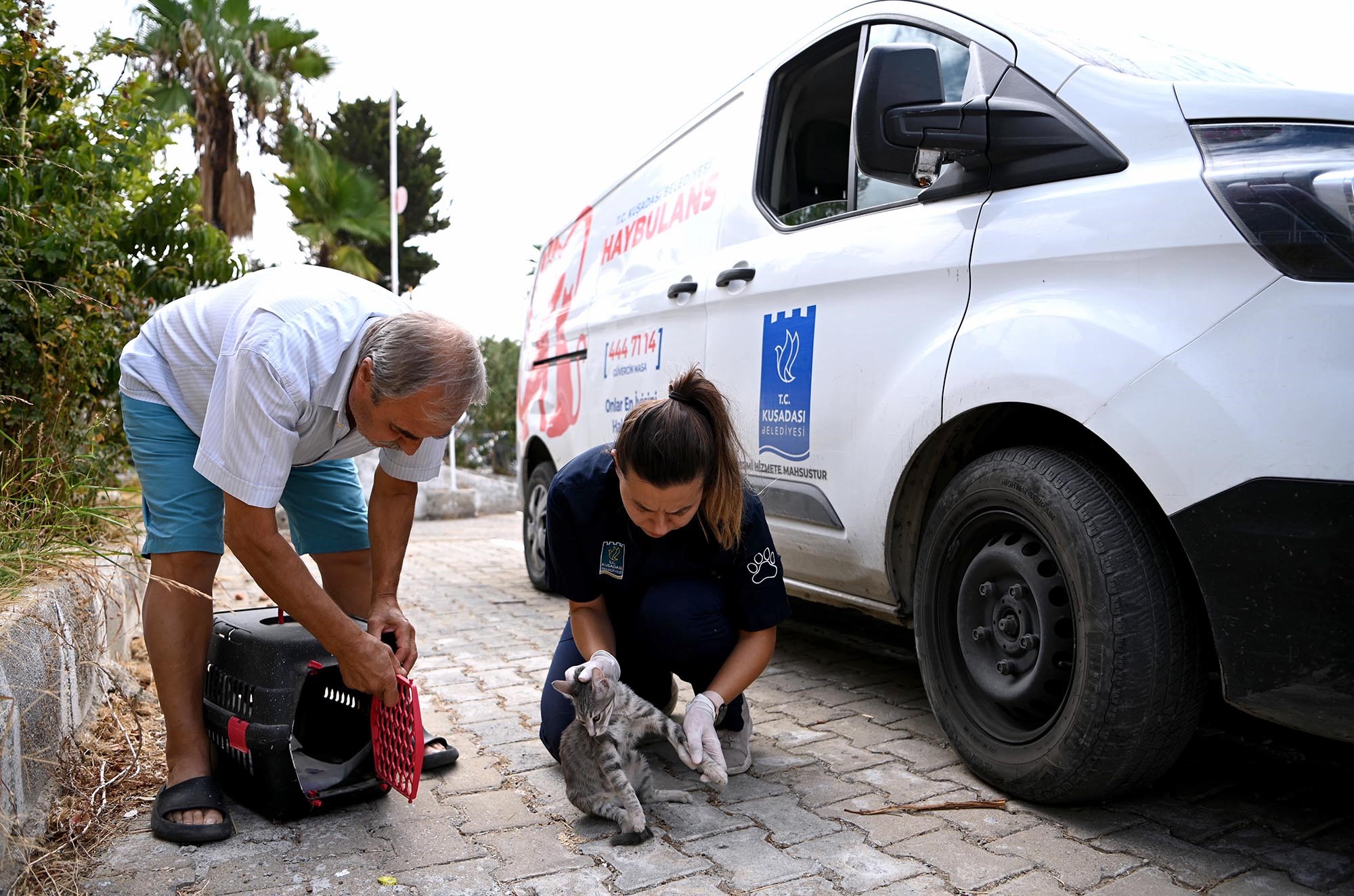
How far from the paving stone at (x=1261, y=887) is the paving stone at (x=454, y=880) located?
1395mm

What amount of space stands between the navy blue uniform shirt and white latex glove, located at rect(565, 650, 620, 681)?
231 mm

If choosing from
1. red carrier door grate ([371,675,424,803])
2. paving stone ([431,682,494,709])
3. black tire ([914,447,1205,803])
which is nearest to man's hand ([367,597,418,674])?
red carrier door grate ([371,675,424,803])

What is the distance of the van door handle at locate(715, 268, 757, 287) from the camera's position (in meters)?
3.06

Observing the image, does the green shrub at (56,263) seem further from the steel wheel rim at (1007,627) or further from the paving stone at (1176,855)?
the paving stone at (1176,855)

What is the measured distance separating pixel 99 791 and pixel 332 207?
17816mm

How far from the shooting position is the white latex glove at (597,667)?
2.13 m

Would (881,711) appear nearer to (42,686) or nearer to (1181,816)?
(1181,816)

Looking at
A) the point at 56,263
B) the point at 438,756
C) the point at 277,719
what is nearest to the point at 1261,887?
the point at 438,756

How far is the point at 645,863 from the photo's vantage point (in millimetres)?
2039

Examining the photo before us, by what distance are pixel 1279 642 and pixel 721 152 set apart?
2.56 m

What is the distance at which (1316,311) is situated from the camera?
1597 mm

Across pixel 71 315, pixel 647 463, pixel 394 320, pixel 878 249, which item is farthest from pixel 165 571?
pixel 878 249

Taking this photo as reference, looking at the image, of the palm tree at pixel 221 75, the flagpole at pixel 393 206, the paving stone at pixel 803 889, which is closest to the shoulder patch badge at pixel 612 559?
the paving stone at pixel 803 889

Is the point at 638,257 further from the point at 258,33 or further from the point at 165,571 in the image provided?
the point at 258,33
